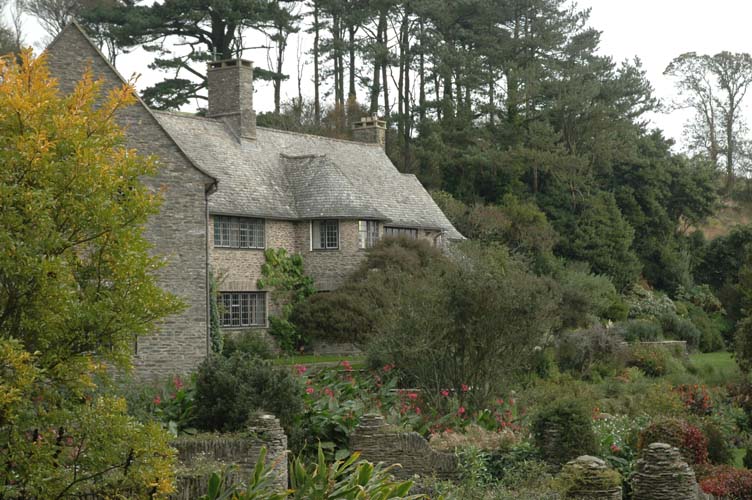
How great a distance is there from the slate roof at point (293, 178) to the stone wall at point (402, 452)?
1783 centimetres

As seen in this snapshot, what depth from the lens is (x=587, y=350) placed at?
28156mm

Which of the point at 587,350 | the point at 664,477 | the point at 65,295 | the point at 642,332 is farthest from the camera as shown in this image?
the point at 642,332

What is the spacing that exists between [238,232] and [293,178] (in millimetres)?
4299

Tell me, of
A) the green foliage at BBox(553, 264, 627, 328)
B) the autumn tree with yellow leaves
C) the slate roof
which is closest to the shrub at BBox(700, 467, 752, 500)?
the autumn tree with yellow leaves

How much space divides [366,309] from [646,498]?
1806 cm

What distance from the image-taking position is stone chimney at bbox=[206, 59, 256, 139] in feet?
115

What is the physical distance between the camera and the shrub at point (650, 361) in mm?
29484

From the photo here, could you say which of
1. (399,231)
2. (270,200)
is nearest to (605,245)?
(399,231)

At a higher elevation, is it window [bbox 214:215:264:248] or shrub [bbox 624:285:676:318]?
window [bbox 214:215:264:248]

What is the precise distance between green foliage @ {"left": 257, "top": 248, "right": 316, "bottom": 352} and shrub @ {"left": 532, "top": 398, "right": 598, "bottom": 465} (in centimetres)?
1911

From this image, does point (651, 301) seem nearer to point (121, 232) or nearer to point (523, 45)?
point (523, 45)

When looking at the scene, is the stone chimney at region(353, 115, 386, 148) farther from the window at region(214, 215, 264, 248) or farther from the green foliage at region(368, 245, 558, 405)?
the green foliage at region(368, 245, 558, 405)

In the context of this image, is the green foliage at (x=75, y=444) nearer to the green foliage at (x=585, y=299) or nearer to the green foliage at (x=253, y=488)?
the green foliage at (x=253, y=488)

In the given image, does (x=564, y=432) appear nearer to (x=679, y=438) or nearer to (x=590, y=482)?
(x=679, y=438)
